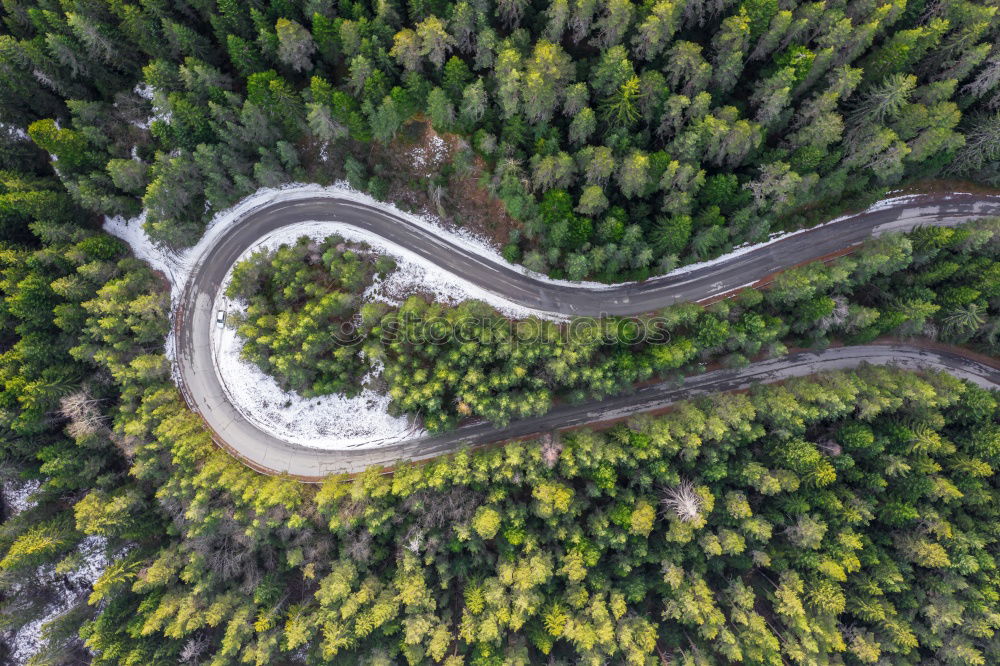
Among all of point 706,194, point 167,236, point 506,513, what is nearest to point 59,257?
point 167,236

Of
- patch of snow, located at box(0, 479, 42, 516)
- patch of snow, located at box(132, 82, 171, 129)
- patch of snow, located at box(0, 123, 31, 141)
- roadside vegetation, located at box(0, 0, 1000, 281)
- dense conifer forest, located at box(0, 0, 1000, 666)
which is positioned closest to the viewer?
roadside vegetation, located at box(0, 0, 1000, 281)

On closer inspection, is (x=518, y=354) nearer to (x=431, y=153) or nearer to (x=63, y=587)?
(x=431, y=153)

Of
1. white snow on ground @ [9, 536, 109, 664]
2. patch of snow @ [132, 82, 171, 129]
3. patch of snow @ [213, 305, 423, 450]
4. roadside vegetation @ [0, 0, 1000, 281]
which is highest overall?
patch of snow @ [132, 82, 171, 129]

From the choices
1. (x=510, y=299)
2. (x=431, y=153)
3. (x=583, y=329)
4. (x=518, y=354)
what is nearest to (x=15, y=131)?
(x=431, y=153)

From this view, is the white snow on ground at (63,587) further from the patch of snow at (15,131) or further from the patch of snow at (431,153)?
the patch of snow at (431,153)

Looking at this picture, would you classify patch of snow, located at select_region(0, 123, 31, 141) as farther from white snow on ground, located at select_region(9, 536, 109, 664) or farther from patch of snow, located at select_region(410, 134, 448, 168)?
white snow on ground, located at select_region(9, 536, 109, 664)

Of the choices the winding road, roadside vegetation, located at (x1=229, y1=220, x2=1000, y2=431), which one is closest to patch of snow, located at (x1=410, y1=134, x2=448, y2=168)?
the winding road

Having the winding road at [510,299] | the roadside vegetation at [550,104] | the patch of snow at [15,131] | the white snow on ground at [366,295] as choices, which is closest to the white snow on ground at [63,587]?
the winding road at [510,299]

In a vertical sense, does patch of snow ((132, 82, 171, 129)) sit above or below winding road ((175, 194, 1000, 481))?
above
